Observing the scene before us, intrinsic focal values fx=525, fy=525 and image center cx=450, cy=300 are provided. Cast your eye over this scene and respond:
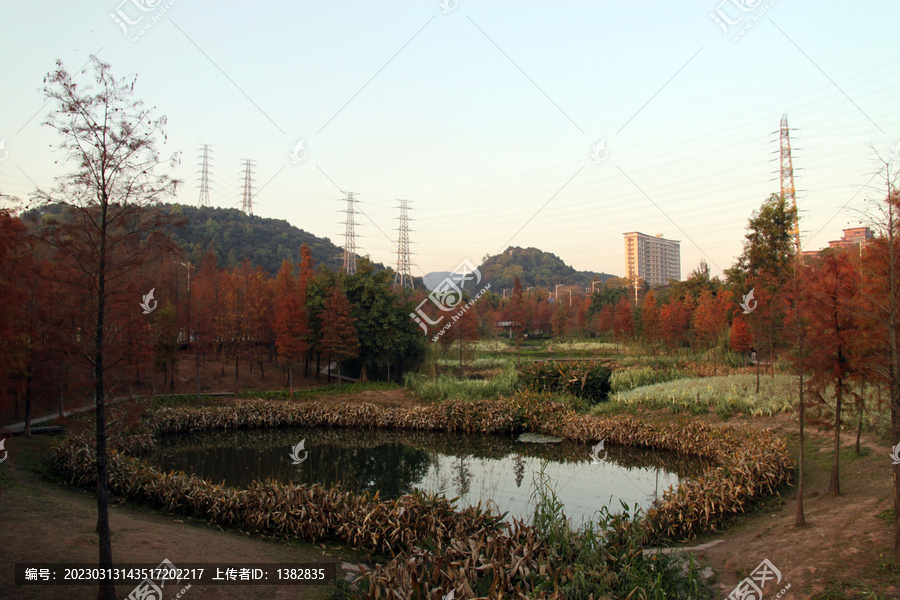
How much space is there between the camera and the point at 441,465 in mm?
13883

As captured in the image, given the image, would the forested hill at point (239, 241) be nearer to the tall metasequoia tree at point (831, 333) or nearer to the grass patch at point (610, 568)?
the tall metasequoia tree at point (831, 333)

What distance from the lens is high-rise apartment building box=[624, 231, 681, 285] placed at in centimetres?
12519

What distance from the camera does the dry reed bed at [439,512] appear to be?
6.11 m

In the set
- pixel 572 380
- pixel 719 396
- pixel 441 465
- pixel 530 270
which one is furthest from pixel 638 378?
pixel 530 270

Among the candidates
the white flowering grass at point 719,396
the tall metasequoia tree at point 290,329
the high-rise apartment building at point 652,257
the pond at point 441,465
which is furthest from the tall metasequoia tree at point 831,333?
the high-rise apartment building at point 652,257

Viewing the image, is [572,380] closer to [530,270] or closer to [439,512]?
[439,512]

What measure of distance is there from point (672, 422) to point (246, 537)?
13.0m

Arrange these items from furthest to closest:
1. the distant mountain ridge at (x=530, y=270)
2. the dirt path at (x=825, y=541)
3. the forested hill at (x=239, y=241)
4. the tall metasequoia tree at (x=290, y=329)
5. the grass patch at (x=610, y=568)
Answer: the distant mountain ridge at (x=530, y=270) < the forested hill at (x=239, y=241) < the tall metasequoia tree at (x=290, y=329) < the grass patch at (x=610, y=568) < the dirt path at (x=825, y=541)

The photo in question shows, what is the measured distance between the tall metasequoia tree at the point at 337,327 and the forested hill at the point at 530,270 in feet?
233

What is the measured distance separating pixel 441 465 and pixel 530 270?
109263mm

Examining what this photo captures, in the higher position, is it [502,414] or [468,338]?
[468,338]

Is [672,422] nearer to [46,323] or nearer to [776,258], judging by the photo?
[776,258]

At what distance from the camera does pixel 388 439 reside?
57.0 feet

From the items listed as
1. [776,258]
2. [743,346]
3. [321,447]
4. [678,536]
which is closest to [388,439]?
[321,447]
